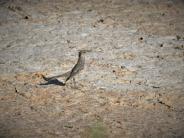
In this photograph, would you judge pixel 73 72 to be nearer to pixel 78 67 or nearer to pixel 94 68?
pixel 78 67

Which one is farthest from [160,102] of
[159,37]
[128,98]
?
[159,37]

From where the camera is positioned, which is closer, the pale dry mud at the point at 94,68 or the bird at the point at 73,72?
the pale dry mud at the point at 94,68

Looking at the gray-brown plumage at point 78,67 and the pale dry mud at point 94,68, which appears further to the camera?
the gray-brown plumage at point 78,67

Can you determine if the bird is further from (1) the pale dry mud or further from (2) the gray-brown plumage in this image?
(1) the pale dry mud

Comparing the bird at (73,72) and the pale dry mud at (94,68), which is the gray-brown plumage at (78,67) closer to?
the bird at (73,72)

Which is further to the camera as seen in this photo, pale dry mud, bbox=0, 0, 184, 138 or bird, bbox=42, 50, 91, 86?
bird, bbox=42, 50, 91, 86

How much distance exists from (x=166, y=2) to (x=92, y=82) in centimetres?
415

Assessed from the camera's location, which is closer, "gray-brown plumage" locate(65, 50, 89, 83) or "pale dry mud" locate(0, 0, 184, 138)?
"pale dry mud" locate(0, 0, 184, 138)

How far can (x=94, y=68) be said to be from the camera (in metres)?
7.47

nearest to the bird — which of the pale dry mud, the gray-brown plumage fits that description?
the gray-brown plumage

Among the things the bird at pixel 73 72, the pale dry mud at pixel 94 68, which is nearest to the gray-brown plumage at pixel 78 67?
the bird at pixel 73 72

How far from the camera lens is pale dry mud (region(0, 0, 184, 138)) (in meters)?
5.69

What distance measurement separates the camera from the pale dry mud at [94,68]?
5690mm

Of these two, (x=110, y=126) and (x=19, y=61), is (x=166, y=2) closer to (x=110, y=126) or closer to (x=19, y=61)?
(x=19, y=61)
